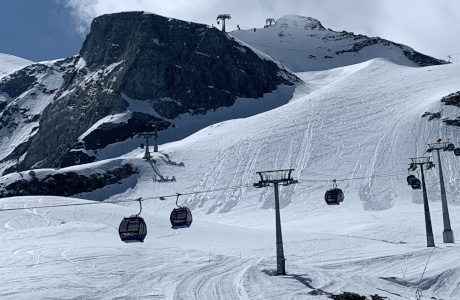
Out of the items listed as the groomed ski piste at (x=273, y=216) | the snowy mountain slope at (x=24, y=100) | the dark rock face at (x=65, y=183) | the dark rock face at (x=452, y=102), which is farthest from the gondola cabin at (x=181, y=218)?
the snowy mountain slope at (x=24, y=100)

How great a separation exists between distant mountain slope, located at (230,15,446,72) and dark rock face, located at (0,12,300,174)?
35.0 m

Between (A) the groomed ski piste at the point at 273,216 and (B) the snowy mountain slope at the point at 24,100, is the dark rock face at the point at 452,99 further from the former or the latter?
(B) the snowy mountain slope at the point at 24,100

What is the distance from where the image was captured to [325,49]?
184 m

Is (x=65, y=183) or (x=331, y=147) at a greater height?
(x=331, y=147)

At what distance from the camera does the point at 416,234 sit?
4100cm

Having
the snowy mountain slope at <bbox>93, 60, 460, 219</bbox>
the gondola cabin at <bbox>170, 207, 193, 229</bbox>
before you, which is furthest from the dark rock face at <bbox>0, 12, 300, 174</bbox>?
the gondola cabin at <bbox>170, 207, 193, 229</bbox>

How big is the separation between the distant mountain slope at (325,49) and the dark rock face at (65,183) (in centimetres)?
9935

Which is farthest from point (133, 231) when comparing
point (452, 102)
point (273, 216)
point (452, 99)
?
point (452, 99)

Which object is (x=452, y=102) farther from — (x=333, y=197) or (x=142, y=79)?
(x=142, y=79)

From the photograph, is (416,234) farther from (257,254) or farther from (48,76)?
(48,76)

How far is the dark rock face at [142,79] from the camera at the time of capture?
119 metres

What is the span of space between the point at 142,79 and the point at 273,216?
251 feet

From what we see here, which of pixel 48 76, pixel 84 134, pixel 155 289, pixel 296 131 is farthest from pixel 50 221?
pixel 48 76

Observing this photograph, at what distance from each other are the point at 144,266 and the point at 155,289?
17.2 feet
